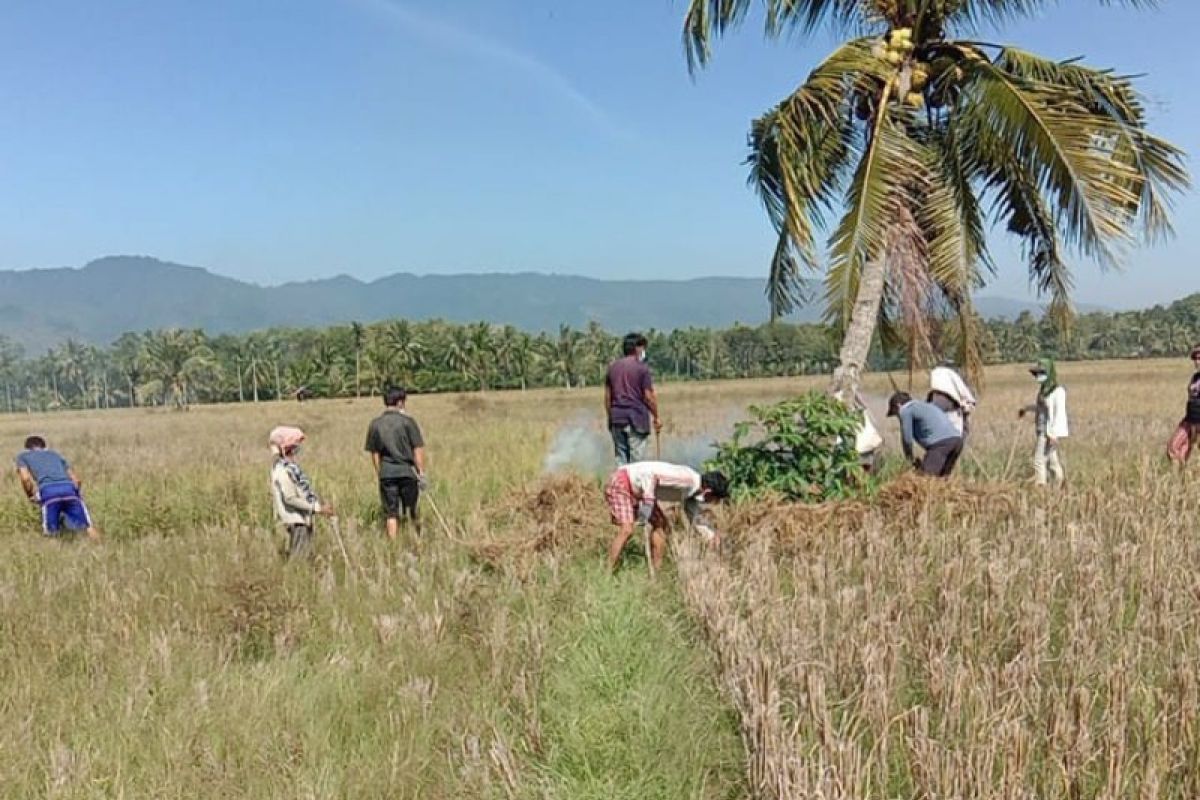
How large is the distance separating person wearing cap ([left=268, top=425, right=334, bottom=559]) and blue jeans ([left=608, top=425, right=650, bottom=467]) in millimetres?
3089

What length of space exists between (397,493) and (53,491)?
151 inches

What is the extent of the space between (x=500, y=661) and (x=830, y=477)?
3697mm

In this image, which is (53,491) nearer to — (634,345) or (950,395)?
(634,345)

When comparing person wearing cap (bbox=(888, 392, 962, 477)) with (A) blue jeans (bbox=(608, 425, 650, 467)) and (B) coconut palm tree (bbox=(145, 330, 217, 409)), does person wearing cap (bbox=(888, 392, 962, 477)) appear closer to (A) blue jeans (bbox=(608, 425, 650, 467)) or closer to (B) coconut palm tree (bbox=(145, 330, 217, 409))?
(A) blue jeans (bbox=(608, 425, 650, 467))

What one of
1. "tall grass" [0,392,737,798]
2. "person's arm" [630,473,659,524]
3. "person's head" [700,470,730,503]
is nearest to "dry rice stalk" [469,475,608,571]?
"tall grass" [0,392,737,798]

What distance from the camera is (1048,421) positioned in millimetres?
7863

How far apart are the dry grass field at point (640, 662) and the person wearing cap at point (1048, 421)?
1.19 metres

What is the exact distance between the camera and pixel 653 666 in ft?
11.9

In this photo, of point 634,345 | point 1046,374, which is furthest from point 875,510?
point 1046,374

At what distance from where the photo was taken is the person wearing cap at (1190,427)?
8.80m

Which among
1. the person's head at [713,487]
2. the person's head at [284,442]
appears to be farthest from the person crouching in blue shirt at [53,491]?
the person's head at [713,487]

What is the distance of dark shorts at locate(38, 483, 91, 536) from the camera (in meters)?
8.02

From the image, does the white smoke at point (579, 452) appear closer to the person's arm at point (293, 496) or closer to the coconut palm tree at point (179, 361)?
the person's arm at point (293, 496)

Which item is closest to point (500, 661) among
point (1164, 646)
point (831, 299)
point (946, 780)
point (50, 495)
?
point (946, 780)
